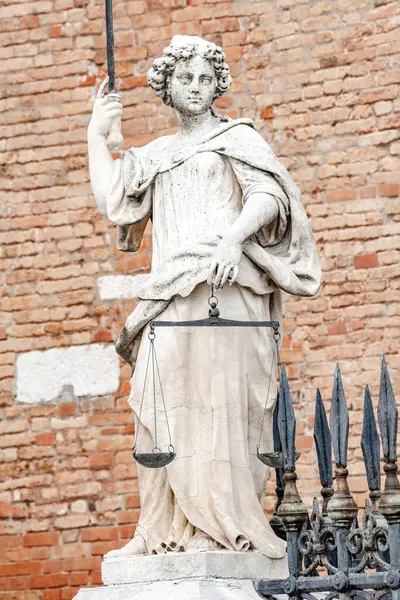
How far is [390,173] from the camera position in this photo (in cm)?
1097

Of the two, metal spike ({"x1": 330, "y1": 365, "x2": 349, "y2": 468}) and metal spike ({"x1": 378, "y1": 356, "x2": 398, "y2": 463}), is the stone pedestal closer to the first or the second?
metal spike ({"x1": 330, "y1": 365, "x2": 349, "y2": 468})

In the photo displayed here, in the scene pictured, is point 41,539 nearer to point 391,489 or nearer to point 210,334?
point 210,334

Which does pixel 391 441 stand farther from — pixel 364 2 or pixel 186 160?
pixel 364 2

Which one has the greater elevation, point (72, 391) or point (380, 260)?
point (380, 260)

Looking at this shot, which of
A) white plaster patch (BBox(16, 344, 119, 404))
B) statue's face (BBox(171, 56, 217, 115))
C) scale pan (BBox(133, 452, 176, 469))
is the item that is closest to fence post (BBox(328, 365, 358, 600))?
scale pan (BBox(133, 452, 176, 469))

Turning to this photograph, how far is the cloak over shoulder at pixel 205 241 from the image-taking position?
20.2ft

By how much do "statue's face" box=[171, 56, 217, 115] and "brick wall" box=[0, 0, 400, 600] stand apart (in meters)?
4.51

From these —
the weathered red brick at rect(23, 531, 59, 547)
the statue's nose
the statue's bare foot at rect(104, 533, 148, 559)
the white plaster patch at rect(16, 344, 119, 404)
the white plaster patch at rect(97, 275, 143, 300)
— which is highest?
the statue's nose

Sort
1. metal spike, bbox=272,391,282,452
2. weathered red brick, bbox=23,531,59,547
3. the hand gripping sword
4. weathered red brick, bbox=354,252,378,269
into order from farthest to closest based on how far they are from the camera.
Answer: weathered red brick, bbox=23,531,59,547, weathered red brick, bbox=354,252,378,269, the hand gripping sword, metal spike, bbox=272,391,282,452

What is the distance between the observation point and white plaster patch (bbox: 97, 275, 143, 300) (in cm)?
1154

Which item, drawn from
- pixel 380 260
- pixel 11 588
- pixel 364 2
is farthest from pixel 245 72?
pixel 11 588

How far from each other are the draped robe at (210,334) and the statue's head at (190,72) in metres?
0.14

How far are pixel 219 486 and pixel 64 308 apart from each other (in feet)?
19.2

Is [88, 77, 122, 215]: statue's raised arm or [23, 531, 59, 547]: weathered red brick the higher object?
[88, 77, 122, 215]: statue's raised arm
